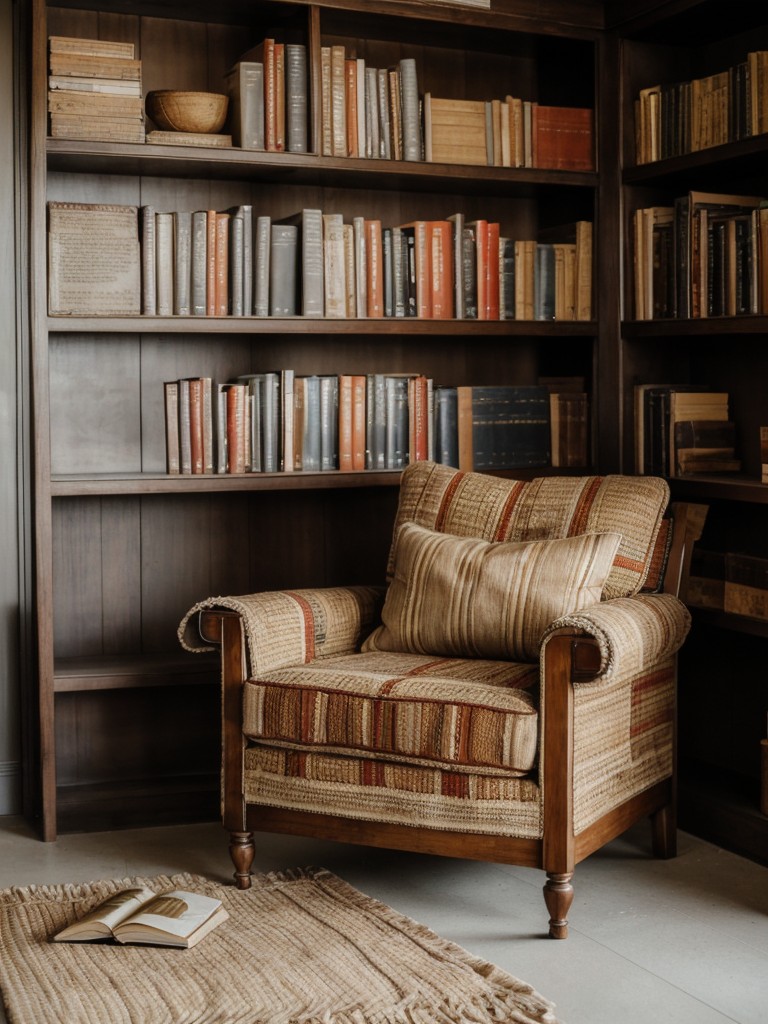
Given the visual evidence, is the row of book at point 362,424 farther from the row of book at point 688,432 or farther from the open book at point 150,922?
the open book at point 150,922

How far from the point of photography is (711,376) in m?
3.59

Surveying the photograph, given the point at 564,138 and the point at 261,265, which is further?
the point at 564,138

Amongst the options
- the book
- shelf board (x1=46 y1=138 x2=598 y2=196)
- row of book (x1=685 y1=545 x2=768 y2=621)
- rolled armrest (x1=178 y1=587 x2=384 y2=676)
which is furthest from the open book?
shelf board (x1=46 y1=138 x2=598 y2=196)

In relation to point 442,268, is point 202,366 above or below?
below

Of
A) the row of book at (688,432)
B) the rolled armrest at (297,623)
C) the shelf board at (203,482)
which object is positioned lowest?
the rolled armrest at (297,623)

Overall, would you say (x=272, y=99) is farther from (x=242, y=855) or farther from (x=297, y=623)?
(x=242, y=855)

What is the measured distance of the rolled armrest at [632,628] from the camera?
250 centimetres

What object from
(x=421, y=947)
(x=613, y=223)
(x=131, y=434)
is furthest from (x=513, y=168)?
(x=421, y=947)

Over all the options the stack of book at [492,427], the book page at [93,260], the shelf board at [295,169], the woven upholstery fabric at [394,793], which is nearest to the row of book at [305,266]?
the book page at [93,260]

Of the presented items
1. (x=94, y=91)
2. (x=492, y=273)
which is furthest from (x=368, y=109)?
(x=94, y=91)

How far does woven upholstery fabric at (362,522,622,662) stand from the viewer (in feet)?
9.12

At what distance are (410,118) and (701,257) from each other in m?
0.86

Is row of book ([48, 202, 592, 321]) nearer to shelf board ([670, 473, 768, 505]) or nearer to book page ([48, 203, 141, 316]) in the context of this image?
book page ([48, 203, 141, 316])

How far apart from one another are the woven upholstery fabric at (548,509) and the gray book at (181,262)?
75 centimetres
